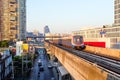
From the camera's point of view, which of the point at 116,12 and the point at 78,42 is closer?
the point at 78,42

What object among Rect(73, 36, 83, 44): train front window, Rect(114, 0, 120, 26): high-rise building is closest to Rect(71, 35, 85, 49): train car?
Rect(73, 36, 83, 44): train front window

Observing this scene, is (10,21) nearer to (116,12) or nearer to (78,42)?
(116,12)

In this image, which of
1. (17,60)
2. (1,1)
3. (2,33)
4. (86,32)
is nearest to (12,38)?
(2,33)

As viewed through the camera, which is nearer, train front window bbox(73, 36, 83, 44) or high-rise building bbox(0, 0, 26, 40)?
train front window bbox(73, 36, 83, 44)

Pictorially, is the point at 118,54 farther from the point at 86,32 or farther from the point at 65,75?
the point at 86,32

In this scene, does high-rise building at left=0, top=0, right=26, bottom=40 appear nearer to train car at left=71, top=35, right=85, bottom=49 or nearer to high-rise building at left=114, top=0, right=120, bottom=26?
high-rise building at left=114, top=0, right=120, bottom=26

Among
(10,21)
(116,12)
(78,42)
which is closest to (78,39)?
(78,42)

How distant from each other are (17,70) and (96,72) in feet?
188

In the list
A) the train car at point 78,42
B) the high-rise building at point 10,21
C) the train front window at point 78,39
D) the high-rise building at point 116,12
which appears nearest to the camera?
the train car at point 78,42

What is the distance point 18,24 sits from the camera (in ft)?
604

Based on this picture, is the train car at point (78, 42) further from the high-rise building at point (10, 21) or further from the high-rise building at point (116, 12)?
the high-rise building at point (10, 21)

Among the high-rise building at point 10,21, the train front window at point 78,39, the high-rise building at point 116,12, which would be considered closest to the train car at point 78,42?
the train front window at point 78,39

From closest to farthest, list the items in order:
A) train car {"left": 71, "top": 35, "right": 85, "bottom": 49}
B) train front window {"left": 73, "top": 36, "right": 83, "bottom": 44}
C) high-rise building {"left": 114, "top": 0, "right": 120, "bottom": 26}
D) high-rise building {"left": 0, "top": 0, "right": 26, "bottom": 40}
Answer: train car {"left": 71, "top": 35, "right": 85, "bottom": 49}, train front window {"left": 73, "top": 36, "right": 83, "bottom": 44}, high-rise building {"left": 114, "top": 0, "right": 120, "bottom": 26}, high-rise building {"left": 0, "top": 0, "right": 26, "bottom": 40}

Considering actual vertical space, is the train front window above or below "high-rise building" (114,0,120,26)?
below
